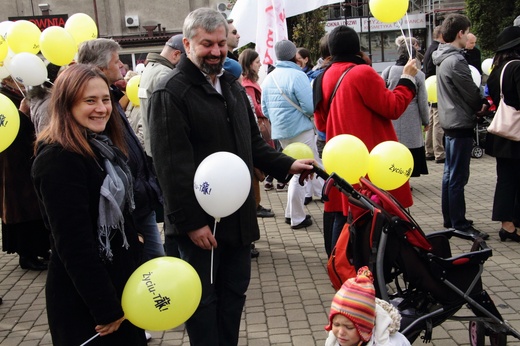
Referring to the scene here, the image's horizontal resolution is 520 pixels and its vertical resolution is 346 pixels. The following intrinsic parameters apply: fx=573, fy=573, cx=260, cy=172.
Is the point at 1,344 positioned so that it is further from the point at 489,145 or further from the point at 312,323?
the point at 489,145

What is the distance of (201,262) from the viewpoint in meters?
3.06

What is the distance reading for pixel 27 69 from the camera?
5.01 m

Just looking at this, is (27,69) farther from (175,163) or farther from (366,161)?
(366,161)

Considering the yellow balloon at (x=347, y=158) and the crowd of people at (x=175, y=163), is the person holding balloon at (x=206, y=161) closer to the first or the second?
the crowd of people at (x=175, y=163)

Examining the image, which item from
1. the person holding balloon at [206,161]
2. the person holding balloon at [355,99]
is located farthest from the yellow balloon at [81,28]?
the person holding balloon at [206,161]

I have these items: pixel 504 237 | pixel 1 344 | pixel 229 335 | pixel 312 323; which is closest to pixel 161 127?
pixel 229 335

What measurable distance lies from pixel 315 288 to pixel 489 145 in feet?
7.74

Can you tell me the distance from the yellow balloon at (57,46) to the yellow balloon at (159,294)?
11.6 ft

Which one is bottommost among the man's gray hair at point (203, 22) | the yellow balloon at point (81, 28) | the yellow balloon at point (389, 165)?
the yellow balloon at point (389, 165)

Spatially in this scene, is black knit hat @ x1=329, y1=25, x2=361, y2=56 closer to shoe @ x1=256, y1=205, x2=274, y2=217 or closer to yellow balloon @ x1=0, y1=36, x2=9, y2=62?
yellow balloon @ x1=0, y1=36, x2=9, y2=62

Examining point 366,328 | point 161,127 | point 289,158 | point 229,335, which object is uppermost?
point 161,127

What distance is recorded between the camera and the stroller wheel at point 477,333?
354cm

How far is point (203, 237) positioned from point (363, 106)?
78.2 inches

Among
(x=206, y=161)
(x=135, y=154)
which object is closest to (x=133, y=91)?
(x=135, y=154)
